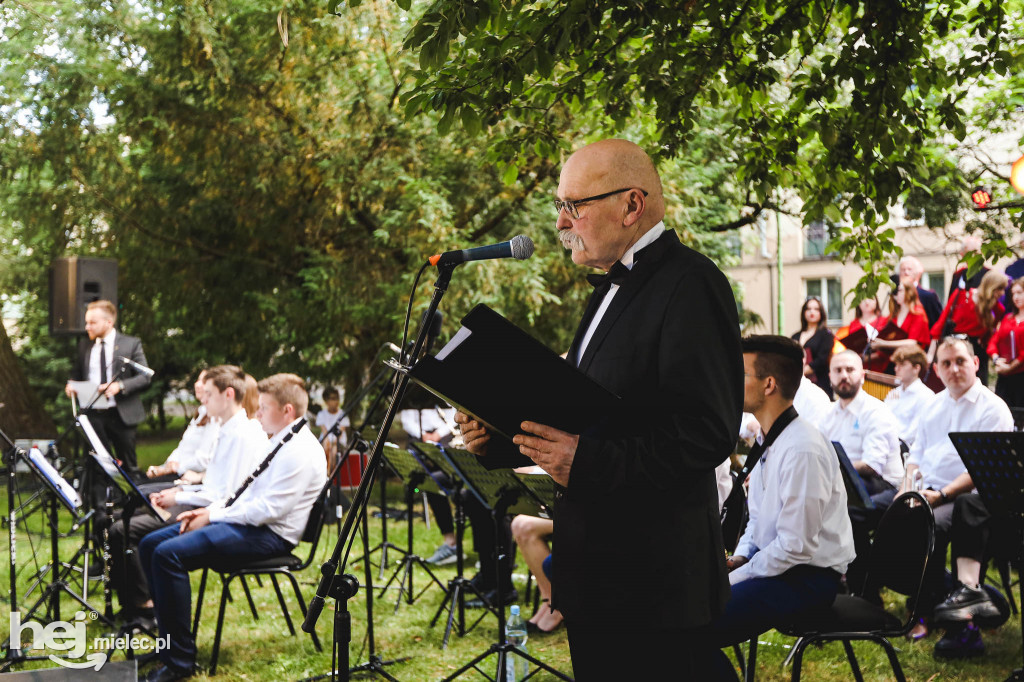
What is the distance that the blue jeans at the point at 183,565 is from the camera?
18.1 ft

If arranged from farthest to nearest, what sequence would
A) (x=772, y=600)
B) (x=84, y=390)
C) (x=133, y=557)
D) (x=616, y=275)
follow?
1. (x=84, y=390)
2. (x=133, y=557)
3. (x=772, y=600)
4. (x=616, y=275)

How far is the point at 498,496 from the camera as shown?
491 cm

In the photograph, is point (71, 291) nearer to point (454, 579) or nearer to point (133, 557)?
point (133, 557)

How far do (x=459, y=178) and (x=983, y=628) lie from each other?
335 inches

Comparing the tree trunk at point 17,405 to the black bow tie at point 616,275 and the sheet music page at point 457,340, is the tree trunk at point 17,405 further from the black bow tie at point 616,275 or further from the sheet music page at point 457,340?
the sheet music page at point 457,340

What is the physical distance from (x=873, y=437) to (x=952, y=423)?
593 millimetres

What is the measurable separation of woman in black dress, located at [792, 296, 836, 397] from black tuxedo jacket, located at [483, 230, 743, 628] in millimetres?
8051

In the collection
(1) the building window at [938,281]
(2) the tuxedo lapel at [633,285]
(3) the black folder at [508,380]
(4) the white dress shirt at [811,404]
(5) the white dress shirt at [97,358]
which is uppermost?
(1) the building window at [938,281]

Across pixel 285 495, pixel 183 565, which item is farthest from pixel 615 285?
pixel 183 565

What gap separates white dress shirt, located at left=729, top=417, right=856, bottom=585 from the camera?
12.7 feet

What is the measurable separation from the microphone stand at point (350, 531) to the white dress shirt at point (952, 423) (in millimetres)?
4873

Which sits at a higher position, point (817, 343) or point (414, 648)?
point (817, 343)

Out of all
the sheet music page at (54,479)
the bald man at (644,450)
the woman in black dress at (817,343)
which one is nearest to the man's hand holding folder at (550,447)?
the bald man at (644,450)

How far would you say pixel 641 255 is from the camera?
2.54m
